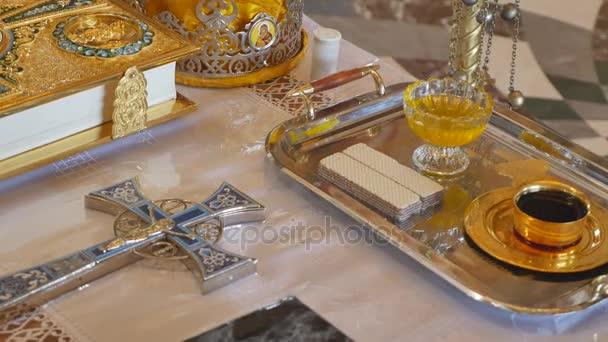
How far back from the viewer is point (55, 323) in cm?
88

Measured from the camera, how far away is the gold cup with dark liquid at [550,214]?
0.94 metres

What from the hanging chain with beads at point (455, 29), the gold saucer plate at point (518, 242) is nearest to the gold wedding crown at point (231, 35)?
the hanging chain with beads at point (455, 29)

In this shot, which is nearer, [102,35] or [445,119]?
[445,119]

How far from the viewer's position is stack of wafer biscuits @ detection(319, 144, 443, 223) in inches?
39.9

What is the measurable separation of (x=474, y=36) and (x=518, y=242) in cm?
34

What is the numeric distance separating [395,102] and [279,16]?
8.9 inches

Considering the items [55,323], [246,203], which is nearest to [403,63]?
[246,203]

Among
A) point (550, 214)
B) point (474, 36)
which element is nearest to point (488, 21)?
point (474, 36)

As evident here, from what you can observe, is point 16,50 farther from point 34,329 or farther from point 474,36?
point 474,36

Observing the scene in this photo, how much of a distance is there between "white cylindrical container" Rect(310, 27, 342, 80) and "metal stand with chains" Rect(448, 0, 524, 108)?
187 millimetres

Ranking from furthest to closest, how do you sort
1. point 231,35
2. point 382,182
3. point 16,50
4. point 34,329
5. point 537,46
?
point 537,46 → point 231,35 → point 16,50 → point 382,182 → point 34,329

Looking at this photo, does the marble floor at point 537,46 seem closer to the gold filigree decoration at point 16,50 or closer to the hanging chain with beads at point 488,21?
the hanging chain with beads at point 488,21

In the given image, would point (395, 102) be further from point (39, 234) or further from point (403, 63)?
point (403, 63)

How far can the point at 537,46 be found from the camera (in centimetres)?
247
